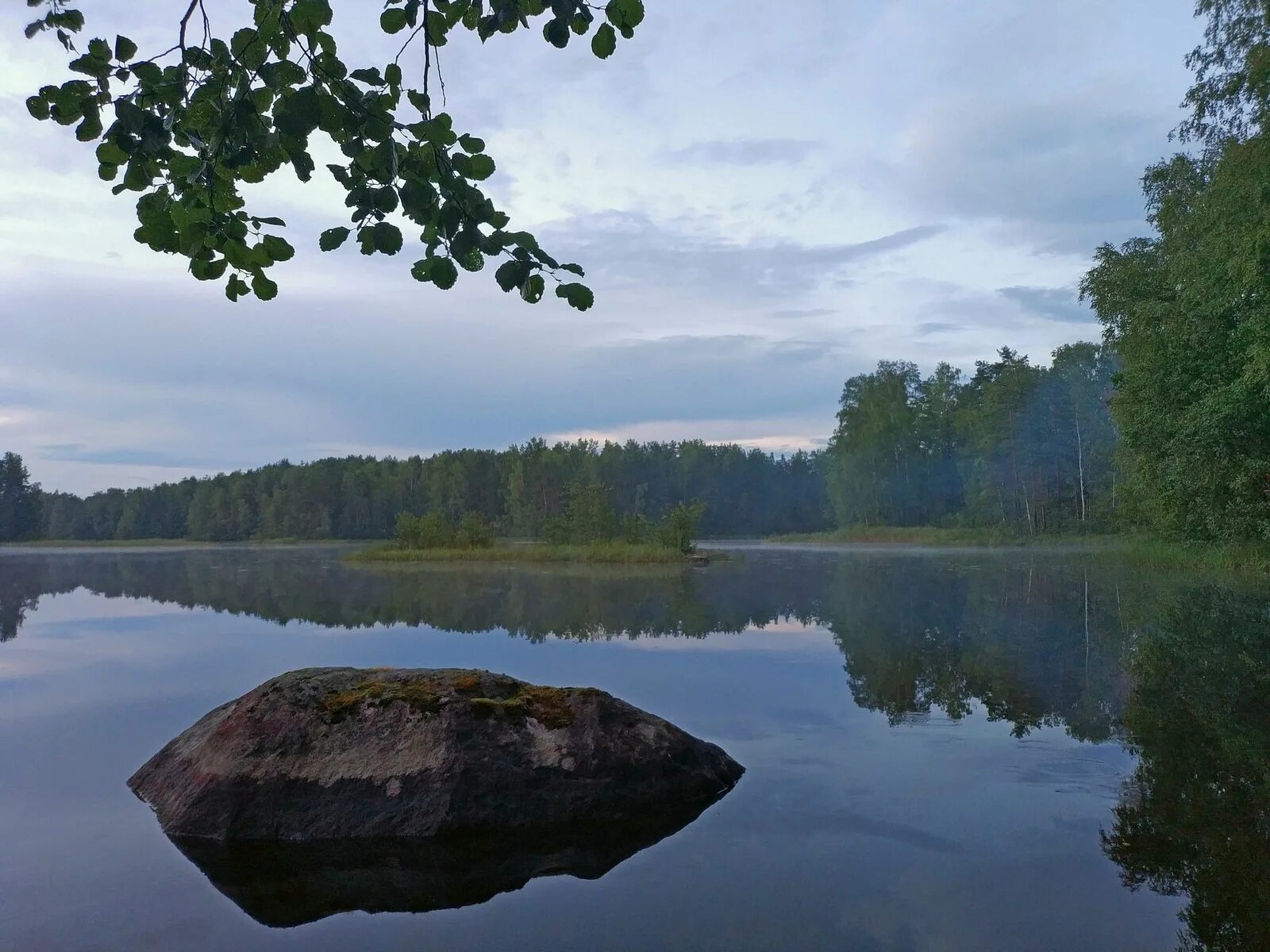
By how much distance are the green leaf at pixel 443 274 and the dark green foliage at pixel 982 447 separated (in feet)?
166

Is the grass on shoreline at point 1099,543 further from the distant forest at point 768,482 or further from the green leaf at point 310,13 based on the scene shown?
the green leaf at point 310,13

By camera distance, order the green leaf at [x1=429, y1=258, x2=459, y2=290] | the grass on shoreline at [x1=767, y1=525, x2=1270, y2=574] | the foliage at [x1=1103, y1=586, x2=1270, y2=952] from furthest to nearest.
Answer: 1. the grass on shoreline at [x1=767, y1=525, x2=1270, y2=574]
2. the foliage at [x1=1103, y1=586, x2=1270, y2=952]
3. the green leaf at [x1=429, y1=258, x2=459, y2=290]

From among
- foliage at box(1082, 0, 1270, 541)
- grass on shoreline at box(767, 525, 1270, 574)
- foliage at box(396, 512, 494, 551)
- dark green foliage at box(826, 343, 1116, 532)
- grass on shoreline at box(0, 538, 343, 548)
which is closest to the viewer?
foliage at box(1082, 0, 1270, 541)

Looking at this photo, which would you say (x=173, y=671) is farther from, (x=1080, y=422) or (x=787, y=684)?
(x=1080, y=422)

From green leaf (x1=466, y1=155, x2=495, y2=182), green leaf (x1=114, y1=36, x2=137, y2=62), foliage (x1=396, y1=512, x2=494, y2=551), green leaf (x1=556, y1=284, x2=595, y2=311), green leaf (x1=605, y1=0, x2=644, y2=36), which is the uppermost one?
green leaf (x1=605, y1=0, x2=644, y2=36)

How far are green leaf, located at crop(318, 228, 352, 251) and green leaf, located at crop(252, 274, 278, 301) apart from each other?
1.25 ft

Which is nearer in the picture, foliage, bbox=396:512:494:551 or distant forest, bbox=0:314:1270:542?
distant forest, bbox=0:314:1270:542

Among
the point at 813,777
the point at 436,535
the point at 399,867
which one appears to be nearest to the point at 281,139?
the point at 399,867

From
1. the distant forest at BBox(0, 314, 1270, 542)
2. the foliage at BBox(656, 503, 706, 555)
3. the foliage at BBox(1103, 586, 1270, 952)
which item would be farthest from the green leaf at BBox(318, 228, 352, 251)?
the foliage at BBox(656, 503, 706, 555)

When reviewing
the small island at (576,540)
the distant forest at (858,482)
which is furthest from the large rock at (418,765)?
the small island at (576,540)

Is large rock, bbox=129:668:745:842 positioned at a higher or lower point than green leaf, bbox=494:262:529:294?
lower

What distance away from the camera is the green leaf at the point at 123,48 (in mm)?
2410

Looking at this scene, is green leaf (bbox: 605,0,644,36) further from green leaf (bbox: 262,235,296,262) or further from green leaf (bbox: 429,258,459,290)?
green leaf (bbox: 262,235,296,262)

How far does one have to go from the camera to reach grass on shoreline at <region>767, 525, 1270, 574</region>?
62.2ft
